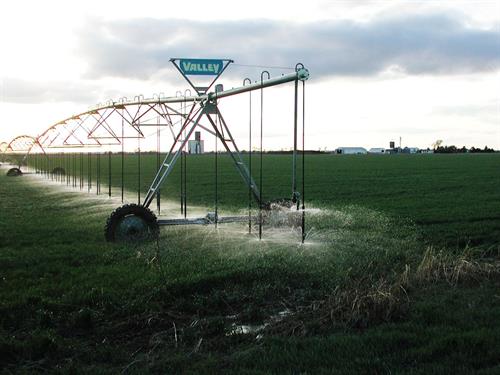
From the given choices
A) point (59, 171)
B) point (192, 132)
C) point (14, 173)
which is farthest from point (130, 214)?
point (14, 173)

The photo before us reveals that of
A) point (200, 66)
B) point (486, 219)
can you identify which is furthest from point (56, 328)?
point (486, 219)

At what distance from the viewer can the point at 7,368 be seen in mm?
4840

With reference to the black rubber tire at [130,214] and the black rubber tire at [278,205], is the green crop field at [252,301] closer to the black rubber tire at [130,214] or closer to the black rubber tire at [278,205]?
the black rubber tire at [130,214]

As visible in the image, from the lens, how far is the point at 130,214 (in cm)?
1030

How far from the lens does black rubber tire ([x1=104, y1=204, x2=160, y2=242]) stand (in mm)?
10117

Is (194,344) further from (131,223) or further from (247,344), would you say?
(131,223)

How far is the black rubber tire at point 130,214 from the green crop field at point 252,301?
0.24 m

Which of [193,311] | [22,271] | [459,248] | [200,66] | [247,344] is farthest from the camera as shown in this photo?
[200,66]

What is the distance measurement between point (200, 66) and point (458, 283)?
624 cm

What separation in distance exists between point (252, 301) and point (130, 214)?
4.25 m

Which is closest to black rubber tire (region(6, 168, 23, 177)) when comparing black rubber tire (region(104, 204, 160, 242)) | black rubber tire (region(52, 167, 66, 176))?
black rubber tire (region(52, 167, 66, 176))

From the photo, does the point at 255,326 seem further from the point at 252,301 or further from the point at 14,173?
the point at 14,173

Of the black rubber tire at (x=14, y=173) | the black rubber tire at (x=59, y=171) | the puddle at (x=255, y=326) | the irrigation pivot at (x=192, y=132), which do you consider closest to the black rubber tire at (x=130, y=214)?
the irrigation pivot at (x=192, y=132)

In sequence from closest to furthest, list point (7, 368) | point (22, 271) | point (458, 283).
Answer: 1. point (7, 368)
2. point (458, 283)
3. point (22, 271)
